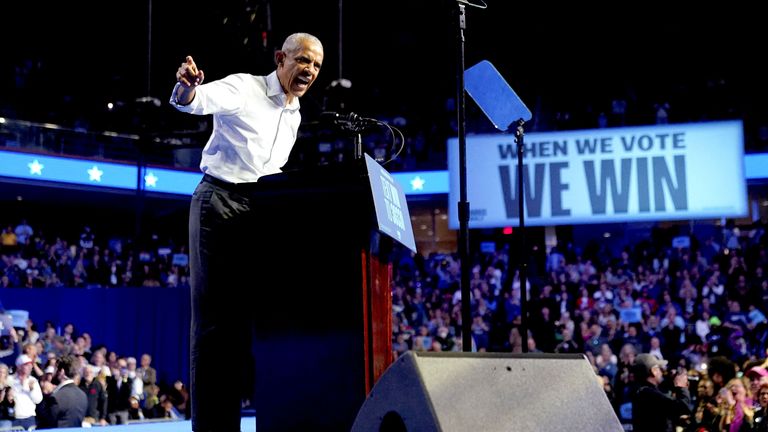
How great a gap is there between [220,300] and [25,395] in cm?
672

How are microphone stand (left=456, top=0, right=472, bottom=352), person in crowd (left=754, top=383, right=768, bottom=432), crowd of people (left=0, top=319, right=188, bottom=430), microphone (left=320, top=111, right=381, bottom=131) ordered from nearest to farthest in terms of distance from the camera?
microphone (left=320, top=111, right=381, bottom=131) → microphone stand (left=456, top=0, right=472, bottom=352) → person in crowd (left=754, top=383, right=768, bottom=432) → crowd of people (left=0, top=319, right=188, bottom=430)

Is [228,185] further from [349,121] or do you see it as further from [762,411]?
[762,411]

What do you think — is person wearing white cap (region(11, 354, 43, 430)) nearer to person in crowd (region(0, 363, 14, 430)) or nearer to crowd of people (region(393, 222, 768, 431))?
person in crowd (region(0, 363, 14, 430))

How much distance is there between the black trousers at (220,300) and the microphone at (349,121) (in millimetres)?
367

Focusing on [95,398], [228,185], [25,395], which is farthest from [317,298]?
[95,398]

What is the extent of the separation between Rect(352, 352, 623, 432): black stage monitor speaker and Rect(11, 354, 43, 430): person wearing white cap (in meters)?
6.92

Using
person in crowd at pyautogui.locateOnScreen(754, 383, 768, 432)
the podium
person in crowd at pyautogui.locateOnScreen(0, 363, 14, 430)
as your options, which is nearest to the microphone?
the podium

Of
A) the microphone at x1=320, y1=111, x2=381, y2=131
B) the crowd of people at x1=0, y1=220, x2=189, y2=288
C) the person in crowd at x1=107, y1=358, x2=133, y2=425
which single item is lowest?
the person in crowd at x1=107, y1=358, x2=133, y2=425

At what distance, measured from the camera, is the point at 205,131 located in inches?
511

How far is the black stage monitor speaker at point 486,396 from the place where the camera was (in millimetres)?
1912

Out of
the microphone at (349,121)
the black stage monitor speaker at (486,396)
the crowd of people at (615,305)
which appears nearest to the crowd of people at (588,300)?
the crowd of people at (615,305)

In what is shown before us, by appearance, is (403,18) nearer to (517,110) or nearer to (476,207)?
(476,207)

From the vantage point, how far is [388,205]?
2469mm

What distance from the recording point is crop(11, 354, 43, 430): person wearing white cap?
8.08 meters
